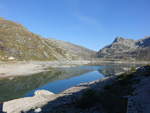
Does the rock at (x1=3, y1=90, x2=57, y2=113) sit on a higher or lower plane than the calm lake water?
higher

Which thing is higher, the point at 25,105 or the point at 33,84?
the point at 25,105

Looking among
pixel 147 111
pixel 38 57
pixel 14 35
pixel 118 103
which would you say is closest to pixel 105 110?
pixel 118 103

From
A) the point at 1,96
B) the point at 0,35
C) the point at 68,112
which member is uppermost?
the point at 0,35

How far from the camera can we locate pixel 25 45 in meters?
192

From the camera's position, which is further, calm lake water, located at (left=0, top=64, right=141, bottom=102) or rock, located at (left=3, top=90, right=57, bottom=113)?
calm lake water, located at (left=0, top=64, right=141, bottom=102)

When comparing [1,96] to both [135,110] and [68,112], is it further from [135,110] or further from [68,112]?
[135,110]

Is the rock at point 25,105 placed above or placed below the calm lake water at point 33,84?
above

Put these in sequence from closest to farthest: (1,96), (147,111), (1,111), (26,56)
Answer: (147,111), (1,111), (1,96), (26,56)

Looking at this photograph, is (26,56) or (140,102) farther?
(26,56)

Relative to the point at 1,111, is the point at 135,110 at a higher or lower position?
higher

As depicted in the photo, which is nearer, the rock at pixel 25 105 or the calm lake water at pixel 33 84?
the rock at pixel 25 105

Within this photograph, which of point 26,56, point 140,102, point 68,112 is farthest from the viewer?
point 26,56

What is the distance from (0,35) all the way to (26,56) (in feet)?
128

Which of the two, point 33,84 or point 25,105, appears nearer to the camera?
point 25,105
